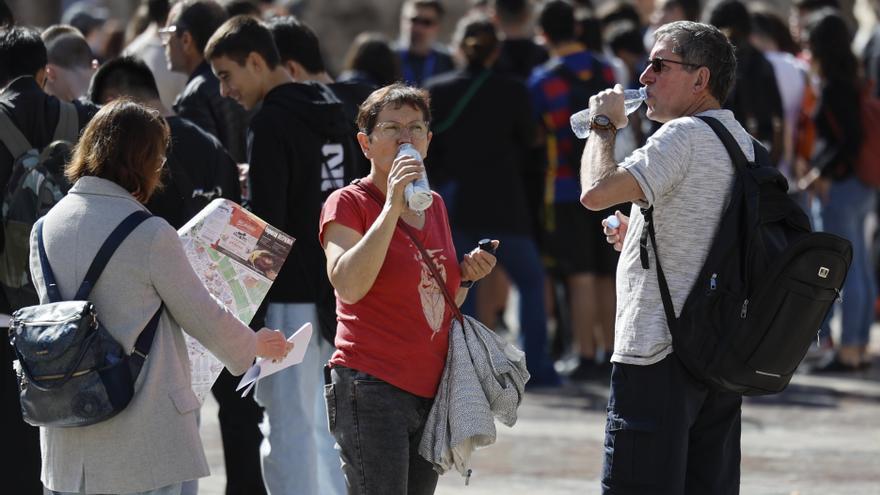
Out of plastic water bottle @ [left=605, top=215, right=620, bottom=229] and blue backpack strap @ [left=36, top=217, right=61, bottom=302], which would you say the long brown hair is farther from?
plastic water bottle @ [left=605, top=215, right=620, bottom=229]

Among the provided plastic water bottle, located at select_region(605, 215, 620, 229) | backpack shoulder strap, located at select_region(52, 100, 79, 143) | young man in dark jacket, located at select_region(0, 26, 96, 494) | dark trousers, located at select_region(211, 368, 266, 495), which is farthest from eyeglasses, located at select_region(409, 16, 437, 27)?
plastic water bottle, located at select_region(605, 215, 620, 229)

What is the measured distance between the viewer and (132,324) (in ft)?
15.0

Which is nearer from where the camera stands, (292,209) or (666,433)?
(666,433)

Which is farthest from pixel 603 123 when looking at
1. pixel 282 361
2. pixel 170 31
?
pixel 170 31

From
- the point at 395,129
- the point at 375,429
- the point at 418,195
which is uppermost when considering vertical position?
the point at 395,129

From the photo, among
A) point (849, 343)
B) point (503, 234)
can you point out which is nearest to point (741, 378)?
point (503, 234)

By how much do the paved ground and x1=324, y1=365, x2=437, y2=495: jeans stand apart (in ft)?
8.61

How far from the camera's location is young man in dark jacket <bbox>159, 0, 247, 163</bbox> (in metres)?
7.10

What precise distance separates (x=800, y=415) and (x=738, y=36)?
7.77ft

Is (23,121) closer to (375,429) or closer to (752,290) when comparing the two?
(375,429)

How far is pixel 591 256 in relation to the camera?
10.6 metres

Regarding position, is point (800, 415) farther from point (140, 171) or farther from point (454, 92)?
point (140, 171)

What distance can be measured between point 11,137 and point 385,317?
186 cm

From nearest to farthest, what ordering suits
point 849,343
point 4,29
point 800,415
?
point 4,29
point 800,415
point 849,343
